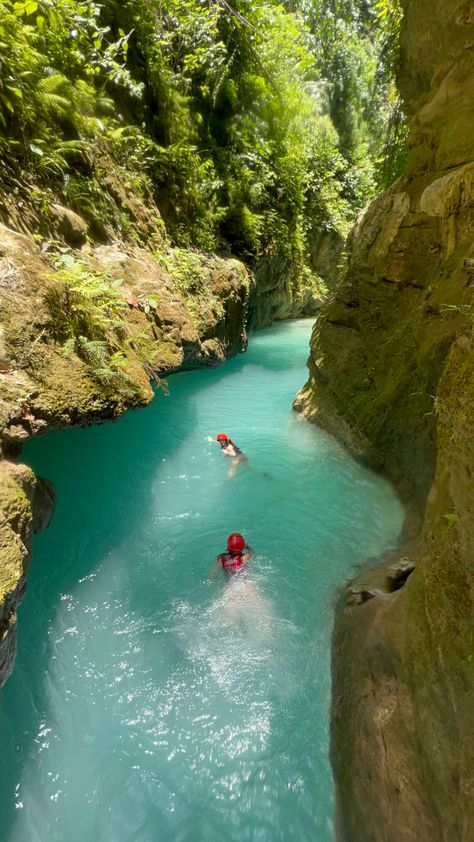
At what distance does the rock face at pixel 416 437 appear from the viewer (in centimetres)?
247

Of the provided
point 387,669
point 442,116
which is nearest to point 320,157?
point 442,116

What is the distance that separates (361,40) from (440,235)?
86.8ft

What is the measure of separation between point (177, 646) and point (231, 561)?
4.28ft

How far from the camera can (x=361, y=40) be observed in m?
23.3

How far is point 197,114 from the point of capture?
11.7 meters

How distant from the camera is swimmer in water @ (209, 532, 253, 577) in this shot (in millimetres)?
5438

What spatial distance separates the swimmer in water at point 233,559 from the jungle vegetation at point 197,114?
5.44m

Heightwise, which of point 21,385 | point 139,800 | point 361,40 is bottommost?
point 139,800

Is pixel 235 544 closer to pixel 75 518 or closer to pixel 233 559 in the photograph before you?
pixel 233 559

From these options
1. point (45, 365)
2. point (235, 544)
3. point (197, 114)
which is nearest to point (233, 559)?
point (235, 544)

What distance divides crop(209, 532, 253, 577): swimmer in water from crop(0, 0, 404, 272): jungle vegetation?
5.44 meters

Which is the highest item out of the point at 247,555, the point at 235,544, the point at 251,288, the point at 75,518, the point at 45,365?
the point at 251,288

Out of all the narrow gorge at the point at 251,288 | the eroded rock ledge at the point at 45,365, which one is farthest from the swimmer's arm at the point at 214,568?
the eroded rock ledge at the point at 45,365

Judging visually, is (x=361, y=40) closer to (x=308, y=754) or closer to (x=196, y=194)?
(x=196, y=194)
